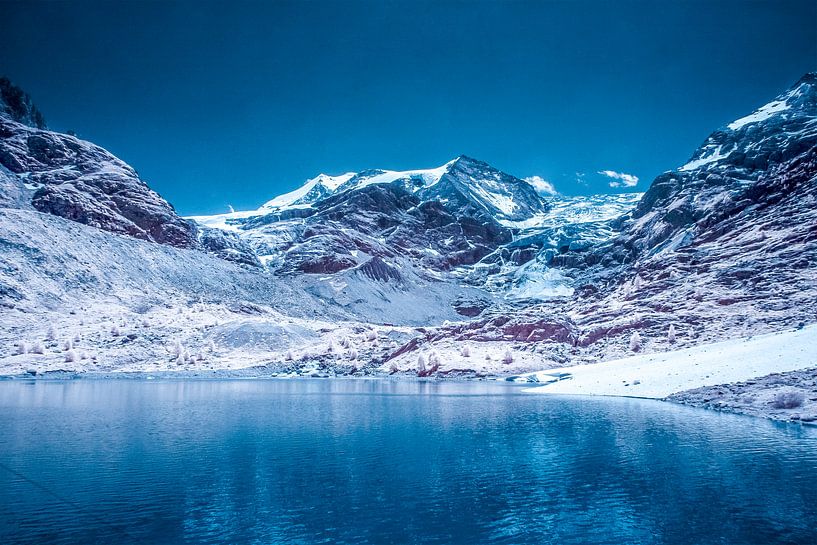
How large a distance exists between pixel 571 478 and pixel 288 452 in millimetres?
11679

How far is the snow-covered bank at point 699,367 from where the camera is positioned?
36719 mm

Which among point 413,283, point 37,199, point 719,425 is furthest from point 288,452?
point 413,283

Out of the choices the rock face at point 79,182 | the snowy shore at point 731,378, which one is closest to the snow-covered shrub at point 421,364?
the snowy shore at point 731,378

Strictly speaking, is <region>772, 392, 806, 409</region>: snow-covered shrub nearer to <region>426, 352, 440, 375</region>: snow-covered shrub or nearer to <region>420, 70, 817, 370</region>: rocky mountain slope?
<region>420, 70, 817, 370</region>: rocky mountain slope

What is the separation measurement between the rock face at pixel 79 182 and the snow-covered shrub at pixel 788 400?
127257 millimetres

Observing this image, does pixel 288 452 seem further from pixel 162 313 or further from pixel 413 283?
pixel 413 283

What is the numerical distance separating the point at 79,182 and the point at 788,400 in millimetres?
144243

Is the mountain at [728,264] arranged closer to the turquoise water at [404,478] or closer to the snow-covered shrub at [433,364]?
the snow-covered shrub at [433,364]

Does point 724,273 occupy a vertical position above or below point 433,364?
above

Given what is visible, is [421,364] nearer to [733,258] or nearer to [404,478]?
[733,258]

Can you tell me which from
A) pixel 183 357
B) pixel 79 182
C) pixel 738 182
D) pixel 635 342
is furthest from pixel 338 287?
pixel 738 182

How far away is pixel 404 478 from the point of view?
18.5 metres

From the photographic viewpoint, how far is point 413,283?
177m

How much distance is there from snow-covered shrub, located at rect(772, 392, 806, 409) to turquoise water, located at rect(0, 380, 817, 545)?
8.29ft
